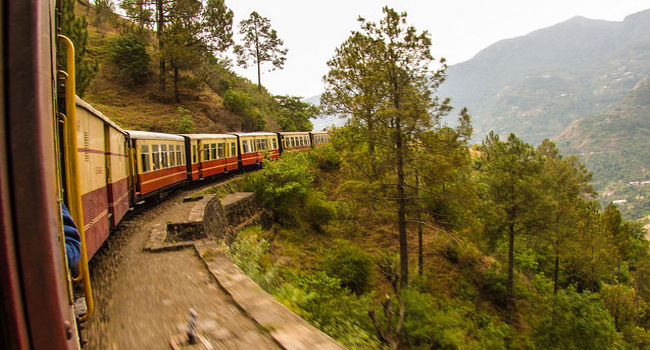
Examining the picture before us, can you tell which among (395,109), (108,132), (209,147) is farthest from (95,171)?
(209,147)

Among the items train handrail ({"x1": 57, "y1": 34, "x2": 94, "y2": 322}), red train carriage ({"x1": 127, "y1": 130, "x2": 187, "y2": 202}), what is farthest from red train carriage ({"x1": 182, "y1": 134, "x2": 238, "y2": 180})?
train handrail ({"x1": 57, "y1": 34, "x2": 94, "y2": 322})

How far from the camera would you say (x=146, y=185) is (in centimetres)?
1066

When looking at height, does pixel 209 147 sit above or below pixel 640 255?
above

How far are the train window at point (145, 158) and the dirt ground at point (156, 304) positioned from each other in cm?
421

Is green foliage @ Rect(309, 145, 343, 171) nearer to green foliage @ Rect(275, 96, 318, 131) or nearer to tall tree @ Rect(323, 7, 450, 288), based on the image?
tall tree @ Rect(323, 7, 450, 288)

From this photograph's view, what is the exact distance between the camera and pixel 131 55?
30812 mm

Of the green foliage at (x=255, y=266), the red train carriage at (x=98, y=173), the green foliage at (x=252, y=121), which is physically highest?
the green foliage at (x=252, y=121)

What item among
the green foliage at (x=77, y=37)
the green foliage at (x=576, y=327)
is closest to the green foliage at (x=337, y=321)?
the green foliage at (x=576, y=327)

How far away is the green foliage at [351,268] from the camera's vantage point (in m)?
13.1

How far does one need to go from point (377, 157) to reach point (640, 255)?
2206 inches

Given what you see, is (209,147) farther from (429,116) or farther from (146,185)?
(429,116)

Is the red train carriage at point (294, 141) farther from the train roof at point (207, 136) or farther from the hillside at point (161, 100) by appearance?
the hillside at point (161, 100)

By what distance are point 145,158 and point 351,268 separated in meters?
8.50

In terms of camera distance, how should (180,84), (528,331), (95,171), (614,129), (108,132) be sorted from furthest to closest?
(614,129) < (180,84) < (528,331) < (108,132) < (95,171)
